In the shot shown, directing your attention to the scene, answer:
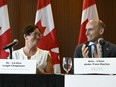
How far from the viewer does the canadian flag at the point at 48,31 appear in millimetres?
3967

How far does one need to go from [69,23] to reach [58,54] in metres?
0.57

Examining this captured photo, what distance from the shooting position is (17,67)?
1.87 meters

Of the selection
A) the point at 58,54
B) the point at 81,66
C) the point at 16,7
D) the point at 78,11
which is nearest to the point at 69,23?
the point at 78,11

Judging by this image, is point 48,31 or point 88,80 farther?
point 48,31

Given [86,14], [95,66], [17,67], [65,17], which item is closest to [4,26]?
[65,17]

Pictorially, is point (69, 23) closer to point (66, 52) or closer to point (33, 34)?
point (66, 52)

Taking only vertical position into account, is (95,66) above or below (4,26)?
below

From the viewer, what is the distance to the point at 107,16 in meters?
4.22

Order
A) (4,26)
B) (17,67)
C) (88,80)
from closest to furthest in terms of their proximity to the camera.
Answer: (88,80)
(17,67)
(4,26)


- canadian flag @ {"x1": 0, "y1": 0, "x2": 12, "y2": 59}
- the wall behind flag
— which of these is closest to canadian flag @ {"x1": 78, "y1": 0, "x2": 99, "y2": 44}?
the wall behind flag

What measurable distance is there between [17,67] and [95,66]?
0.55 metres

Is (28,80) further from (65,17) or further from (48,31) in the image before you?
(65,17)

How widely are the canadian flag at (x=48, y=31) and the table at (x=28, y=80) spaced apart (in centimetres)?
210

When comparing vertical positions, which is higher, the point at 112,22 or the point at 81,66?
the point at 112,22
